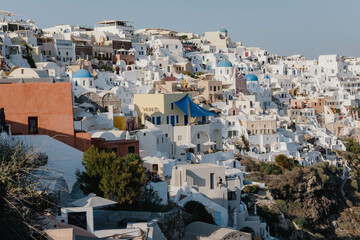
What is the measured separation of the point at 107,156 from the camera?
21.0m

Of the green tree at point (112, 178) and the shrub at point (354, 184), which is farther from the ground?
the green tree at point (112, 178)

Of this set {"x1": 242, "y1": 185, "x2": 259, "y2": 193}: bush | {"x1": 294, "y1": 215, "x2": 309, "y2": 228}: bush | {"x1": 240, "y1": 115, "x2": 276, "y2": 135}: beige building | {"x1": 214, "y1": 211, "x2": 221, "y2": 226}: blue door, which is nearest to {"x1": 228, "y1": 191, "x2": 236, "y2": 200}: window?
{"x1": 214, "y1": 211, "x2": 221, "y2": 226}: blue door

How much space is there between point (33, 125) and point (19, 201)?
11.8 metres

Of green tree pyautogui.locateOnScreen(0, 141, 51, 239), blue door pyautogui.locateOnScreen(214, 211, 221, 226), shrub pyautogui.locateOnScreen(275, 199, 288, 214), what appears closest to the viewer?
green tree pyautogui.locateOnScreen(0, 141, 51, 239)

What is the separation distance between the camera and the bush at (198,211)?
25.0m

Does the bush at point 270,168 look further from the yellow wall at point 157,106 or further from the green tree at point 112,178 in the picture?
the green tree at point 112,178

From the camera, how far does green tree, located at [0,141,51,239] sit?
12227 mm

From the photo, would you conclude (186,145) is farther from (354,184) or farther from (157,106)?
(354,184)

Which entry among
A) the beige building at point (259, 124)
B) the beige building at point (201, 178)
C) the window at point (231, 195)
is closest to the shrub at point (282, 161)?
the beige building at point (259, 124)

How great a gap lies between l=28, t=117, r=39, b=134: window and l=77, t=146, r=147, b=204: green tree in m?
3.29

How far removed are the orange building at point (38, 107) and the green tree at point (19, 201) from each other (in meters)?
10.4

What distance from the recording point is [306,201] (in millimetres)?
41688

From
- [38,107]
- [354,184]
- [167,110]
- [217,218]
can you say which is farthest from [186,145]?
[354,184]

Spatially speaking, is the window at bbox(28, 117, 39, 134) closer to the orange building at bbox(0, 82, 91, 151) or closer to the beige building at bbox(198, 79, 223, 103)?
the orange building at bbox(0, 82, 91, 151)
